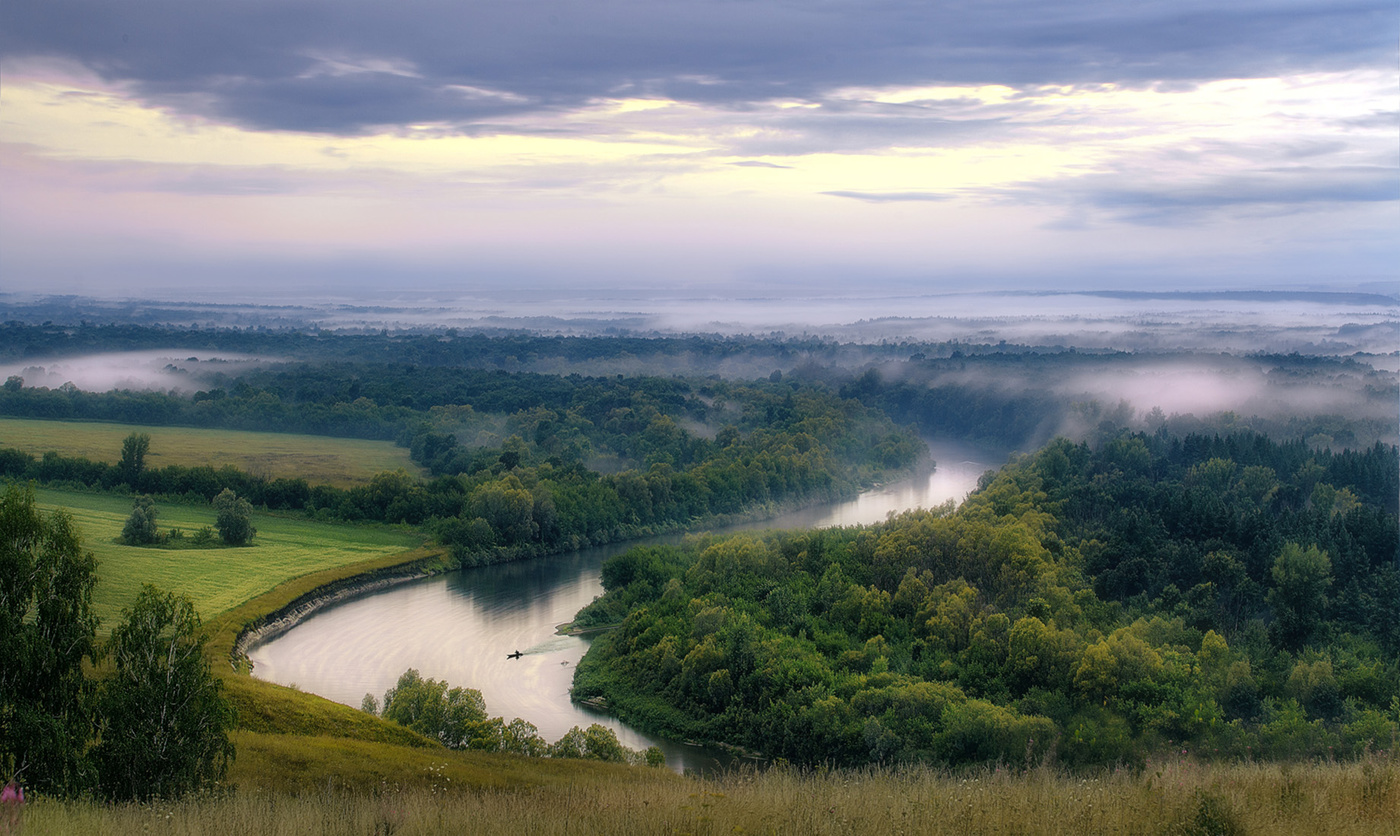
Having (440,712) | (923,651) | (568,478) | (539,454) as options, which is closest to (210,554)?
(568,478)

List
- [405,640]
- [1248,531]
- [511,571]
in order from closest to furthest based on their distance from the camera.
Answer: [1248,531] → [405,640] → [511,571]

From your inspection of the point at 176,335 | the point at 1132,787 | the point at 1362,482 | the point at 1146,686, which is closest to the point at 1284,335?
the point at 1362,482

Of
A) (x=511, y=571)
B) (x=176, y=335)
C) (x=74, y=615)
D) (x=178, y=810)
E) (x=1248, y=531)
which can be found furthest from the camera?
(x=176, y=335)

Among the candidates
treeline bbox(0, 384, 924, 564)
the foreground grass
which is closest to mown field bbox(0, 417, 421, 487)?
treeline bbox(0, 384, 924, 564)

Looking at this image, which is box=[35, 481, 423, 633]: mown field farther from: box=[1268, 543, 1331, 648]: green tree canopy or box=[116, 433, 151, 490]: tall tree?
box=[1268, 543, 1331, 648]: green tree canopy

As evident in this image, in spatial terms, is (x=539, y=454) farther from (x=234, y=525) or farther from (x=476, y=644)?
(x=476, y=644)

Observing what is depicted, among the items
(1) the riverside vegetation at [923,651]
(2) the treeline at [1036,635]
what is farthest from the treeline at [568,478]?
(2) the treeline at [1036,635]

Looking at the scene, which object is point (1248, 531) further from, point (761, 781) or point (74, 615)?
point (74, 615)
